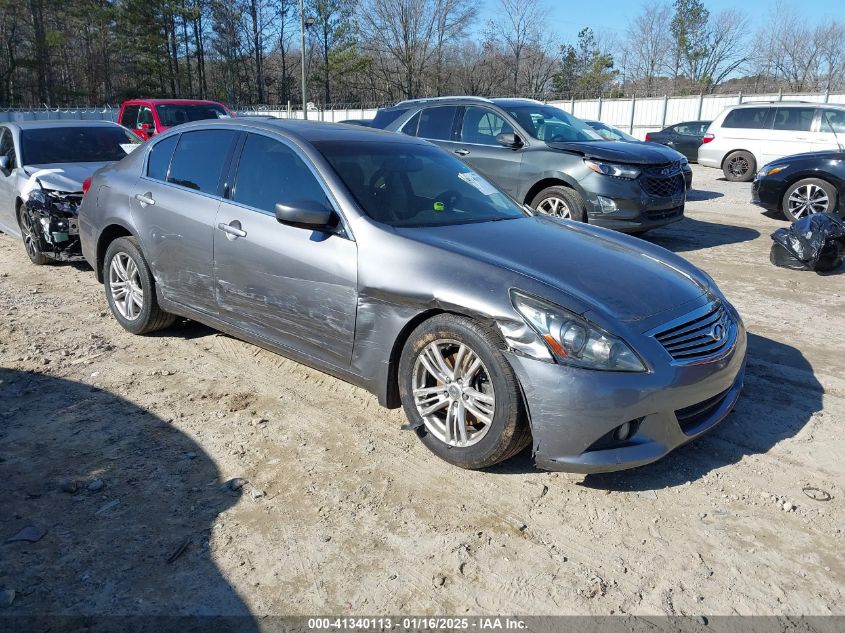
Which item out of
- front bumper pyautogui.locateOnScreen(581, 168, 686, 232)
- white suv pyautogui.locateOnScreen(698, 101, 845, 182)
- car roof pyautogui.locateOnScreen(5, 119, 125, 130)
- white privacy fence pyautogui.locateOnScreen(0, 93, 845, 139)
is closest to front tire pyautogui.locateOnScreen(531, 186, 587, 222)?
front bumper pyautogui.locateOnScreen(581, 168, 686, 232)

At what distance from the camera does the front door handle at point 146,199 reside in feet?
15.9

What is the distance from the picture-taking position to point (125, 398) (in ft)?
13.6

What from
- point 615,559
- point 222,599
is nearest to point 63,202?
point 222,599

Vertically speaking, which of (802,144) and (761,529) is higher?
(802,144)

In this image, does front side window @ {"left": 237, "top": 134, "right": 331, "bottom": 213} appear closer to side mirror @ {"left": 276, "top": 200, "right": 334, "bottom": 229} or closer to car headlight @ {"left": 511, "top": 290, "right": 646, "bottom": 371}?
side mirror @ {"left": 276, "top": 200, "right": 334, "bottom": 229}

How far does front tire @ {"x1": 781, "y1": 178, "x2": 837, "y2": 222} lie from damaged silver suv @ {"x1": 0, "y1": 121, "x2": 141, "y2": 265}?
366 inches

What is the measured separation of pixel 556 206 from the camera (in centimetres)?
844

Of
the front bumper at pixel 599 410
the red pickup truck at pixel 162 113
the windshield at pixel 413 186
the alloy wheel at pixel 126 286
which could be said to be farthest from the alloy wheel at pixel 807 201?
the red pickup truck at pixel 162 113

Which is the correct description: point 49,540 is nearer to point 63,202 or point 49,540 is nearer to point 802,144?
point 63,202

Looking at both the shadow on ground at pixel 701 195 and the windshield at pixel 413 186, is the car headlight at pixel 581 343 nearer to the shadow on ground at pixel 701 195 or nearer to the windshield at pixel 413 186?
the windshield at pixel 413 186

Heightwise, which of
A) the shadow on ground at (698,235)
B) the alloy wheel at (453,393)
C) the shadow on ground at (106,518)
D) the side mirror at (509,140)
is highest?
the side mirror at (509,140)

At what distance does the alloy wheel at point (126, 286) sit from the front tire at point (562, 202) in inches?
195

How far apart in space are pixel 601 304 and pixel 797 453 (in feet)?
4.68

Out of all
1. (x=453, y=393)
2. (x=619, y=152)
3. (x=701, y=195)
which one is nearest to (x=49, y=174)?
(x=453, y=393)
